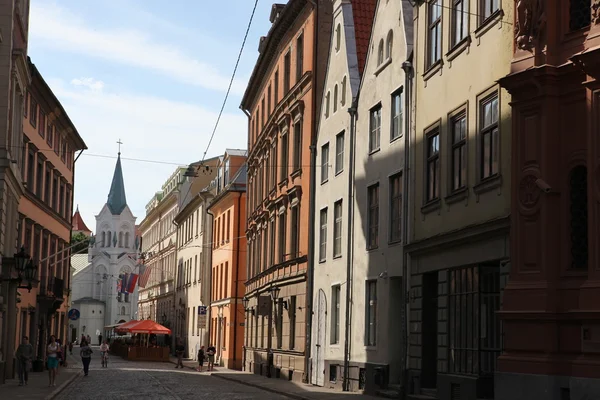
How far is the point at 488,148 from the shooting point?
68.8 ft

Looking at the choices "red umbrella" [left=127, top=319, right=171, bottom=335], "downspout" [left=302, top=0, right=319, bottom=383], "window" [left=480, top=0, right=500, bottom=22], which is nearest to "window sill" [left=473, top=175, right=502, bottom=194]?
"window" [left=480, top=0, right=500, bottom=22]

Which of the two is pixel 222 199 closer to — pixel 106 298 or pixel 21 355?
pixel 21 355

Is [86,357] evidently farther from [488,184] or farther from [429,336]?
[488,184]

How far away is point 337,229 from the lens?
33812mm

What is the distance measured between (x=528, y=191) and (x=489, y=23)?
171 inches

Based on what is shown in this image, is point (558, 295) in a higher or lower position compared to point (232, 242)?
lower

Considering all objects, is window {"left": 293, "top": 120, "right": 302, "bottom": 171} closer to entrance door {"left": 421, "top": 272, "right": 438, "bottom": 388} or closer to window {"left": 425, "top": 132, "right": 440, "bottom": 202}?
window {"left": 425, "top": 132, "right": 440, "bottom": 202}

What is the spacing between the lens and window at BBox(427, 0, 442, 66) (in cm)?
2441

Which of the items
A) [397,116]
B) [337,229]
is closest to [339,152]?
[337,229]

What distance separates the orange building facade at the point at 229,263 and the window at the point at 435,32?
3306cm

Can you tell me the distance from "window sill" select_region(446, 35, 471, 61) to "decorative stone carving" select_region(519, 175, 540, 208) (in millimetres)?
4846

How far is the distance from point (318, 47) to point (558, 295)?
21.5m

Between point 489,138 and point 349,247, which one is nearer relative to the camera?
point 489,138

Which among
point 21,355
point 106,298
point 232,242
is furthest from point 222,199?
point 106,298
